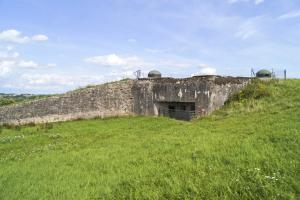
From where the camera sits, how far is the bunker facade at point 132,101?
17.9 m

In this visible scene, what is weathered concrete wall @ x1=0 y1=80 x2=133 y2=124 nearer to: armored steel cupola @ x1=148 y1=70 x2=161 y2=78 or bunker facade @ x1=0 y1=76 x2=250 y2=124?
bunker facade @ x1=0 y1=76 x2=250 y2=124

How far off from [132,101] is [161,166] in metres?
12.6

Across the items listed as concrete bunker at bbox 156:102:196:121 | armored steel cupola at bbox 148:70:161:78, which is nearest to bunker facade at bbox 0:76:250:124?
concrete bunker at bbox 156:102:196:121

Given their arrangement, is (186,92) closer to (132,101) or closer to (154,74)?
(132,101)

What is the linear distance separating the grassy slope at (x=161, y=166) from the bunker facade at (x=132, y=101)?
441cm

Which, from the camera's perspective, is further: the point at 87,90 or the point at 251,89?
the point at 87,90

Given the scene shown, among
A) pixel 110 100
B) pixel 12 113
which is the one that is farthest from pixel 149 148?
pixel 12 113

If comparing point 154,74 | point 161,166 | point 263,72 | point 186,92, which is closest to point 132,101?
point 154,74

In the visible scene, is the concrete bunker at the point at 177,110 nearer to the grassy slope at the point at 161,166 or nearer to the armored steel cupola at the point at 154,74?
the armored steel cupola at the point at 154,74

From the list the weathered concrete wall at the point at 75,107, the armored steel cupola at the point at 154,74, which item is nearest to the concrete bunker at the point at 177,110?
the weathered concrete wall at the point at 75,107

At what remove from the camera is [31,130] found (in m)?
16.7

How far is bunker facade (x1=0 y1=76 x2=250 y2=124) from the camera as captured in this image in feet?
58.6

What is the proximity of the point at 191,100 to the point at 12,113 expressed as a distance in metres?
9.11

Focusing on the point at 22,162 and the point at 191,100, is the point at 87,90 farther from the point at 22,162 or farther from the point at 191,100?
the point at 22,162
